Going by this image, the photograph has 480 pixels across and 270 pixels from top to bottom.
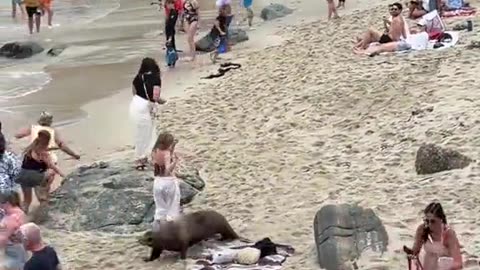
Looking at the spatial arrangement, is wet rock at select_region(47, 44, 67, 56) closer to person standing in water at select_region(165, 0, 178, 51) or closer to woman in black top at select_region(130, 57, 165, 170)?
person standing in water at select_region(165, 0, 178, 51)

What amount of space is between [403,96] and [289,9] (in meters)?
14.3

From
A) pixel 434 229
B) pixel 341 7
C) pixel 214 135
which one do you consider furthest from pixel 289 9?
pixel 434 229

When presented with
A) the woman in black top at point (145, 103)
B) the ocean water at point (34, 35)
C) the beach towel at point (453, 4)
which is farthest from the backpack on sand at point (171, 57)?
the woman in black top at point (145, 103)

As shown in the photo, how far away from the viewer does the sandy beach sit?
8.46 m

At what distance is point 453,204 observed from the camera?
27.2 feet

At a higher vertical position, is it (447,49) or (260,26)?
(447,49)

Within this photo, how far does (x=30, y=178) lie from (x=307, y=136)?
3553mm

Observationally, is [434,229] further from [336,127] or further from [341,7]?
[341,7]

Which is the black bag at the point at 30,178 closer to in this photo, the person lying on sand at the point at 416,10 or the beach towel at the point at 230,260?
the beach towel at the point at 230,260

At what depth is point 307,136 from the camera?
11508 millimetres

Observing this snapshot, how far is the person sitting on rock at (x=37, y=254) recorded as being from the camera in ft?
19.8

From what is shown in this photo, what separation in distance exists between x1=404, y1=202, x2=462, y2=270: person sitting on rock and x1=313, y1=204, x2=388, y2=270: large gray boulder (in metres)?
0.87

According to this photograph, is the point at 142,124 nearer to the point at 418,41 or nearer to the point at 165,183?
the point at 165,183

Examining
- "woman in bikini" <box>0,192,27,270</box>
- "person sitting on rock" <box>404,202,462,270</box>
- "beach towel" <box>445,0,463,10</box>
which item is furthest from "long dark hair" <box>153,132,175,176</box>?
"beach towel" <box>445,0,463,10</box>
